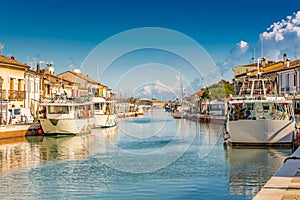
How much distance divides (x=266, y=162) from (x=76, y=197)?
12.7 m

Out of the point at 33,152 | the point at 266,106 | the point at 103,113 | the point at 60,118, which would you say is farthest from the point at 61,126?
the point at 266,106

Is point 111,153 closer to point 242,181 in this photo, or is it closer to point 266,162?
point 266,162

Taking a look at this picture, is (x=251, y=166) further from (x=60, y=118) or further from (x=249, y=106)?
(x=60, y=118)

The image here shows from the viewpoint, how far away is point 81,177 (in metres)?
22.0

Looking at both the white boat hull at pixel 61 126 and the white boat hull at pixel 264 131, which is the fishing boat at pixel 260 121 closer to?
the white boat hull at pixel 264 131

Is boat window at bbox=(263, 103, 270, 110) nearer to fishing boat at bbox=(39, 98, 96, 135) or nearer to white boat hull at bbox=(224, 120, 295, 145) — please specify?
white boat hull at bbox=(224, 120, 295, 145)

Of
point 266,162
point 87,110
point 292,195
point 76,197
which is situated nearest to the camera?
point 292,195

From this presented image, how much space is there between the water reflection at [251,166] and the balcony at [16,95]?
29.3 m

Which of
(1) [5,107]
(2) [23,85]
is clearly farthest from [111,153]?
(2) [23,85]

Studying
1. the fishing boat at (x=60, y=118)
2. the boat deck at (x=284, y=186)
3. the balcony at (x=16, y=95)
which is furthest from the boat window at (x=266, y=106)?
the balcony at (x=16, y=95)

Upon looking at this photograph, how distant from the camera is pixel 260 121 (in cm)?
3253

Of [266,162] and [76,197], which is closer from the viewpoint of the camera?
[76,197]

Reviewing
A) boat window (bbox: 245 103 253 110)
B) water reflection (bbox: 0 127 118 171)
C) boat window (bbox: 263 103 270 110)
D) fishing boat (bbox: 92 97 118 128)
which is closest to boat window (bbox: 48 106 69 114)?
water reflection (bbox: 0 127 118 171)

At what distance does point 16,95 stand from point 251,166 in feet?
122
